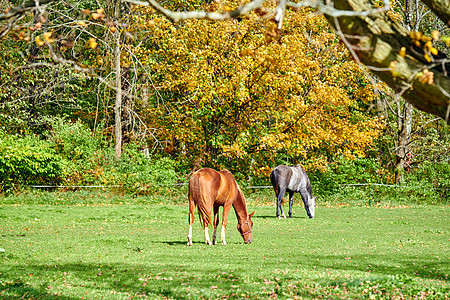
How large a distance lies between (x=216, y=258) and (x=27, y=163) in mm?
19512

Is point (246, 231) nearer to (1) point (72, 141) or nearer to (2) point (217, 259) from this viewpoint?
(2) point (217, 259)

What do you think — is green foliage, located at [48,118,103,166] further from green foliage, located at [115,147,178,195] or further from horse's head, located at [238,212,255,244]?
horse's head, located at [238,212,255,244]

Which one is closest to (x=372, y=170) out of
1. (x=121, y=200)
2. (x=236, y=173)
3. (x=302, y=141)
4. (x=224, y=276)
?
(x=302, y=141)

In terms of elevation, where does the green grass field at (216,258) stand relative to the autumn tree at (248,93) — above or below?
below

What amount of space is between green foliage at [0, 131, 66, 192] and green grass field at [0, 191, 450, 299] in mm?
5147

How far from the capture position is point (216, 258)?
11859mm

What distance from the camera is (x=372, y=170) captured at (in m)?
38.5

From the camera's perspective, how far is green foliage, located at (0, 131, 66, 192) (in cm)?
2820

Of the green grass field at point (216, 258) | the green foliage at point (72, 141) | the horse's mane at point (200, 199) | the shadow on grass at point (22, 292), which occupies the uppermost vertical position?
the green foliage at point (72, 141)

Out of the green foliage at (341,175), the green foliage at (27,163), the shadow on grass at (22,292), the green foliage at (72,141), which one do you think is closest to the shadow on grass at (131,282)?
the shadow on grass at (22,292)

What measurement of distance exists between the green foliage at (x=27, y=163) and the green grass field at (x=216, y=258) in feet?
16.9

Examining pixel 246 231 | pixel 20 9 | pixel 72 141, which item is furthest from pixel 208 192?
pixel 72 141

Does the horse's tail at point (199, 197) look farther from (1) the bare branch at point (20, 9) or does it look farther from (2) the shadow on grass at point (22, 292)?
(1) the bare branch at point (20, 9)

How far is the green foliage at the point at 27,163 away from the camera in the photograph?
2820cm
